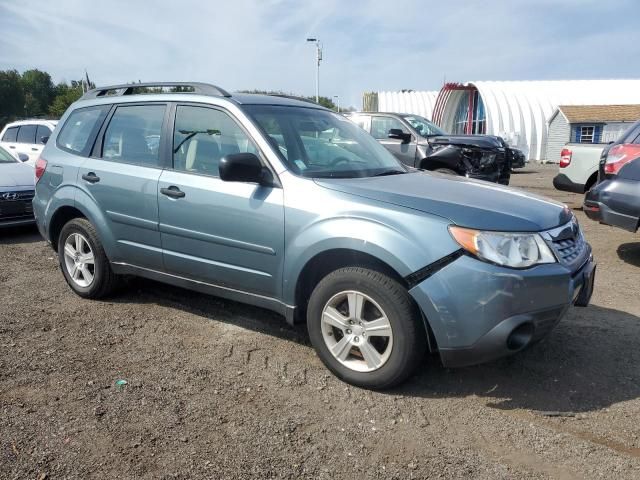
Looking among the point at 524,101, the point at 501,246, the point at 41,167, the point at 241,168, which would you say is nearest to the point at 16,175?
the point at 41,167

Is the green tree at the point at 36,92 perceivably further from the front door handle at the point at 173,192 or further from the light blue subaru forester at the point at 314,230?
the front door handle at the point at 173,192

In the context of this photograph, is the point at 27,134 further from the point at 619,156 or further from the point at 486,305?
the point at 486,305

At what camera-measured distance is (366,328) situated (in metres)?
3.16

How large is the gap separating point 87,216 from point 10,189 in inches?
153

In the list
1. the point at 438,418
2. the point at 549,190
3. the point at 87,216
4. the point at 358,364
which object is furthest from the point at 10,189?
the point at 549,190

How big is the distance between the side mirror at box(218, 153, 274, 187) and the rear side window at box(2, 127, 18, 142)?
11.0 meters

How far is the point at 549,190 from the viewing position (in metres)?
14.7

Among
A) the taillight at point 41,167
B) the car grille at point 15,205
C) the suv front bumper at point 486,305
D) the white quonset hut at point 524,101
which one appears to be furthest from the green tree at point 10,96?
the suv front bumper at point 486,305

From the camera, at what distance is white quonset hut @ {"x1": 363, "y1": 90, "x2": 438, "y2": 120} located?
4031cm

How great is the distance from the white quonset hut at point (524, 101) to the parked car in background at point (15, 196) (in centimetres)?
2709

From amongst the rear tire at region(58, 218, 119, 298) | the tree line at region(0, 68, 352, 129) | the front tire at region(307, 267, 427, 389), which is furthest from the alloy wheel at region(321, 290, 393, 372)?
the tree line at region(0, 68, 352, 129)

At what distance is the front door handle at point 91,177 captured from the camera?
4.39 m

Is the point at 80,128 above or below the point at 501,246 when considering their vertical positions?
above

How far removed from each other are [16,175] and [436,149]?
7196 mm
